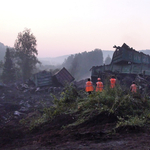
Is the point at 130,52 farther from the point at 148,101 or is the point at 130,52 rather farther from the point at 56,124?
the point at 56,124

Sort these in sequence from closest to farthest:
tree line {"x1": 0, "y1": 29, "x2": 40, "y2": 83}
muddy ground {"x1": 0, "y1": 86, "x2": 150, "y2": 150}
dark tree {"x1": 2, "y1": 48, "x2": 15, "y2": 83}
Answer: muddy ground {"x1": 0, "y1": 86, "x2": 150, "y2": 150} < dark tree {"x1": 2, "y1": 48, "x2": 15, "y2": 83} < tree line {"x1": 0, "y1": 29, "x2": 40, "y2": 83}

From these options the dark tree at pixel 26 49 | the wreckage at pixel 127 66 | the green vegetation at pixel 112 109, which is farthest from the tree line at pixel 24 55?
the green vegetation at pixel 112 109

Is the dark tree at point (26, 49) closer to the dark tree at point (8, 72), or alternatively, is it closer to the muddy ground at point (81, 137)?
the dark tree at point (8, 72)

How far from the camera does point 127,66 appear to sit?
14.8 meters

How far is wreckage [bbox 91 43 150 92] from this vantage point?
13438 mm

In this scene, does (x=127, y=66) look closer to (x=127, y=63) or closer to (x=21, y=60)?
(x=127, y=63)

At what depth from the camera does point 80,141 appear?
12.3 feet

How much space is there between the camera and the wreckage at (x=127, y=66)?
529 inches

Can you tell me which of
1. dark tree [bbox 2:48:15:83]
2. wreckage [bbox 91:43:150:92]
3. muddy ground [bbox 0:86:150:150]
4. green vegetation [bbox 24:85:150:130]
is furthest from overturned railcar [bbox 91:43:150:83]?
dark tree [bbox 2:48:15:83]

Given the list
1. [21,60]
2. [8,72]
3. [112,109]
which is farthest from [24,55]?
[112,109]

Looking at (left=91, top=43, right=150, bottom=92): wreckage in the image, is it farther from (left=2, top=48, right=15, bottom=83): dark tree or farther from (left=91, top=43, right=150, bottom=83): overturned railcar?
(left=2, top=48, right=15, bottom=83): dark tree

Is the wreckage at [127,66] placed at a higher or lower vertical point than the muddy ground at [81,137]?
higher

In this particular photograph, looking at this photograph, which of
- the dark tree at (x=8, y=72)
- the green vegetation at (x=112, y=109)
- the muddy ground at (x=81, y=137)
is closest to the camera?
the muddy ground at (x=81, y=137)

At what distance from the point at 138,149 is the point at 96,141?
82 centimetres
